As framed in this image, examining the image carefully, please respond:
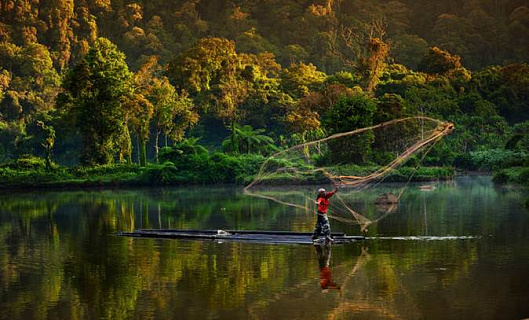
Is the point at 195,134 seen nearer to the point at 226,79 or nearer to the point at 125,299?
the point at 226,79

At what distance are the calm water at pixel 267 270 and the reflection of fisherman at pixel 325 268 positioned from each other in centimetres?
7

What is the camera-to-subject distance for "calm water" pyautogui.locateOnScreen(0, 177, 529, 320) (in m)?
16.2

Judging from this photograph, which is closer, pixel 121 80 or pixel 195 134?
pixel 121 80

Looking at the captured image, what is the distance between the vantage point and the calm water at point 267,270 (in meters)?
16.2

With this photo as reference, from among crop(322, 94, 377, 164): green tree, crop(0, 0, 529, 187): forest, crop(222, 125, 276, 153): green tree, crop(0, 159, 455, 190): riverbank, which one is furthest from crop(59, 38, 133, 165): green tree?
crop(322, 94, 377, 164): green tree

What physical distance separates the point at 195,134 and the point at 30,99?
16728 millimetres

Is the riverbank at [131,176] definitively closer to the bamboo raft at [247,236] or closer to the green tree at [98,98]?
the green tree at [98,98]

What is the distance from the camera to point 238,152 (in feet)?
217

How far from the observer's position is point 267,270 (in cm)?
2030

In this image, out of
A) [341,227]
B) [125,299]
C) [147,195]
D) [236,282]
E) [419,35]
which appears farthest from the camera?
[419,35]

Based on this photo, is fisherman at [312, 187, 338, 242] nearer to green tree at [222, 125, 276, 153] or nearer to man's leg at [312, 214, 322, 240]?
man's leg at [312, 214, 322, 240]

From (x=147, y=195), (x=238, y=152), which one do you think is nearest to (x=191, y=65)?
(x=238, y=152)

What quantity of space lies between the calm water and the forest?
2080cm

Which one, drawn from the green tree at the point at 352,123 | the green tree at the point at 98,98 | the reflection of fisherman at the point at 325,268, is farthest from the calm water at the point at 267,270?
the green tree at the point at 98,98
